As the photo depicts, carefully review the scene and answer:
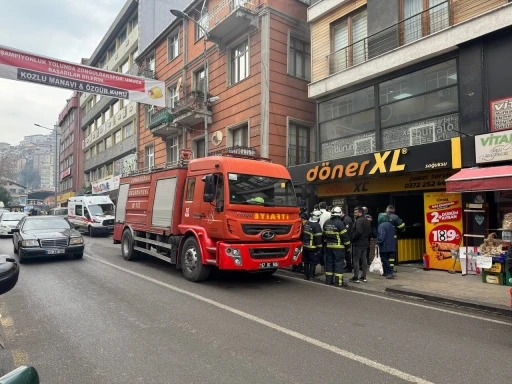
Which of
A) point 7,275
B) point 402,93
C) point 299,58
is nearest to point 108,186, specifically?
point 299,58

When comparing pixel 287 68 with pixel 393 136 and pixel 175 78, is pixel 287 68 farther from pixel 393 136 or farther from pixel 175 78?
pixel 175 78

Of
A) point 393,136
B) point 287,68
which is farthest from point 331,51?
point 393,136

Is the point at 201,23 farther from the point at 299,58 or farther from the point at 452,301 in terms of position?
the point at 452,301

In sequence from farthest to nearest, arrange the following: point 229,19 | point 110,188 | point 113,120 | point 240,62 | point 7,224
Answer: point 113,120 → point 110,188 → point 7,224 → point 240,62 → point 229,19

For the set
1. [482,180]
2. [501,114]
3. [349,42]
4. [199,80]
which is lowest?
[482,180]

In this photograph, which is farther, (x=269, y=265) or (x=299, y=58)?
(x=299, y=58)

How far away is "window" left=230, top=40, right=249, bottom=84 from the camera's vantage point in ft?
58.7

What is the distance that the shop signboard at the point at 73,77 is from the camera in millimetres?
12305

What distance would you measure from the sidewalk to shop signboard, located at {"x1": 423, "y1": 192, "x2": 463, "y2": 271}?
0.42m

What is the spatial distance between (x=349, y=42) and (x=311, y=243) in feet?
27.3

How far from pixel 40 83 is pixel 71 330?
10.5 meters

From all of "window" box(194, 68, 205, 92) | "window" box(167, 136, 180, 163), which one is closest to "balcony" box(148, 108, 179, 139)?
"window" box(167, 136, 180, 163)

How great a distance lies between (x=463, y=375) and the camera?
3.91m

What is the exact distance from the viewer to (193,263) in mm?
8703
